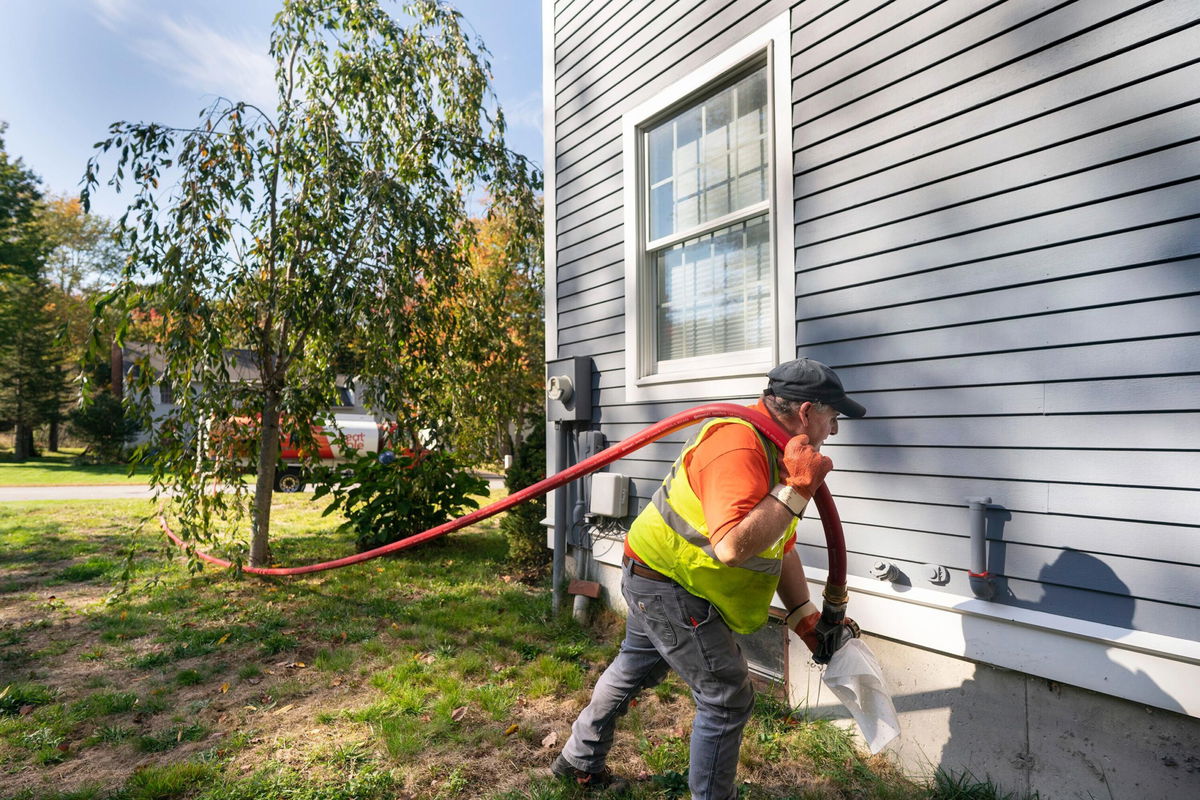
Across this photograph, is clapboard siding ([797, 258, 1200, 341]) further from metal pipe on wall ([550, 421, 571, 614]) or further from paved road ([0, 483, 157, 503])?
paved road ([0, 483, 157, 503])

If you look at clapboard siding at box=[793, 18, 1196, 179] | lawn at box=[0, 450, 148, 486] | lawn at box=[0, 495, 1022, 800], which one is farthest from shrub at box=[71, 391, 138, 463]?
clapboard siding at box=[793, 18, 1196, 179]

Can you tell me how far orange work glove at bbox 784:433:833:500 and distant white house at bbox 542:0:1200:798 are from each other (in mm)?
1038

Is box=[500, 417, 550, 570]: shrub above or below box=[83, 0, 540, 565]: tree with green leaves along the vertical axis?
below

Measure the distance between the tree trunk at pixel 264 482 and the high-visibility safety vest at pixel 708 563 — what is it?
15.6 ft

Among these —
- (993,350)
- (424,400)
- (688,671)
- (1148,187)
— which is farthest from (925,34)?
(424,400)

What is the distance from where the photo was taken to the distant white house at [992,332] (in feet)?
7.13

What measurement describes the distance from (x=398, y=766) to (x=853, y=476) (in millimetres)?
2368

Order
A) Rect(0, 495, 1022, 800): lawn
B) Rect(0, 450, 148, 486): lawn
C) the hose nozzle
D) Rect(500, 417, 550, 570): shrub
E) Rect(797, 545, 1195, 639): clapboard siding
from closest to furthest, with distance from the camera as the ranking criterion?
Rect(797, 545, 1195, 639): clapboard siding, the hose nozzle, Rect(0, 495, 1022, 800): lawn, Rect(500, 417, 550, 570): shrub, Rect(0, 450, 148, 486): lawn

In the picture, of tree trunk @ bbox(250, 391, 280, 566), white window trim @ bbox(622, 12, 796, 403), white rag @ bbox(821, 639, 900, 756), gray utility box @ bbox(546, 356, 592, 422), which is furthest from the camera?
tree trunk @ bbox(250, 391, 280, 566)

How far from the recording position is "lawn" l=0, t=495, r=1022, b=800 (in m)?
2.79

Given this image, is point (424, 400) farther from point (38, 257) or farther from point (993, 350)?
point (38, 257)

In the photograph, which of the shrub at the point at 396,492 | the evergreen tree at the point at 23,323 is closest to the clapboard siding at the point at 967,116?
the shrub at the point at 396,492

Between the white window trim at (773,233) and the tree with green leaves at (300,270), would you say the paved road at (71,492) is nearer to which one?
the tree with green leaves at (300,270)

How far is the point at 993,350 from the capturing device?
259cm
